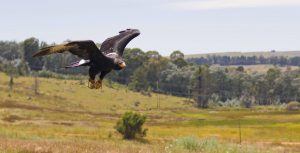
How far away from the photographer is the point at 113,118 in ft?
322

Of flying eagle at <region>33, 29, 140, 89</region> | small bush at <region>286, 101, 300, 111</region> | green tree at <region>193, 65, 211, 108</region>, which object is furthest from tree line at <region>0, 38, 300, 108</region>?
flying eagle at <region>33, 29, 140, 89</region>

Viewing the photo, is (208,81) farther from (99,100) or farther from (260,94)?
(99,100)

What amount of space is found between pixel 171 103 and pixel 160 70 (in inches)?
1637

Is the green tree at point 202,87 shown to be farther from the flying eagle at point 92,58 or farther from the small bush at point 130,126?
the flying eagle at point 92,58

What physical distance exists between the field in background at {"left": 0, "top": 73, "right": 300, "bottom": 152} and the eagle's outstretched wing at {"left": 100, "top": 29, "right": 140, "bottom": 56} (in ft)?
120

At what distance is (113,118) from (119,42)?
91971 mm

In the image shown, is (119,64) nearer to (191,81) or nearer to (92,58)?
(92,58)

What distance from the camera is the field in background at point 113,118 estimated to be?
201 feet

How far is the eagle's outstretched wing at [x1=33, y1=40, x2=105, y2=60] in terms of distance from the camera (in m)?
5.55

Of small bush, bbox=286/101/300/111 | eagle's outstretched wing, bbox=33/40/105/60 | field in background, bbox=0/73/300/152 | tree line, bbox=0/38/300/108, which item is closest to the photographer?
eagle's outstretched wing, bbox=33/40/105/60

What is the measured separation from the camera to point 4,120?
71.7 m

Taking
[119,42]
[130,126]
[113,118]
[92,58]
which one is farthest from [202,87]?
[92,58]

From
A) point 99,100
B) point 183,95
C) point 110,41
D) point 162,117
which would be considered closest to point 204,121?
point 162,117

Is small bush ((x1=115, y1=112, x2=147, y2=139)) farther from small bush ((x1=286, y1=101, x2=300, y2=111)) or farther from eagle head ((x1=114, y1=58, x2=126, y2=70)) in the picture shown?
small bush ((x1=286, y1=101, x2=300, y2=111))
